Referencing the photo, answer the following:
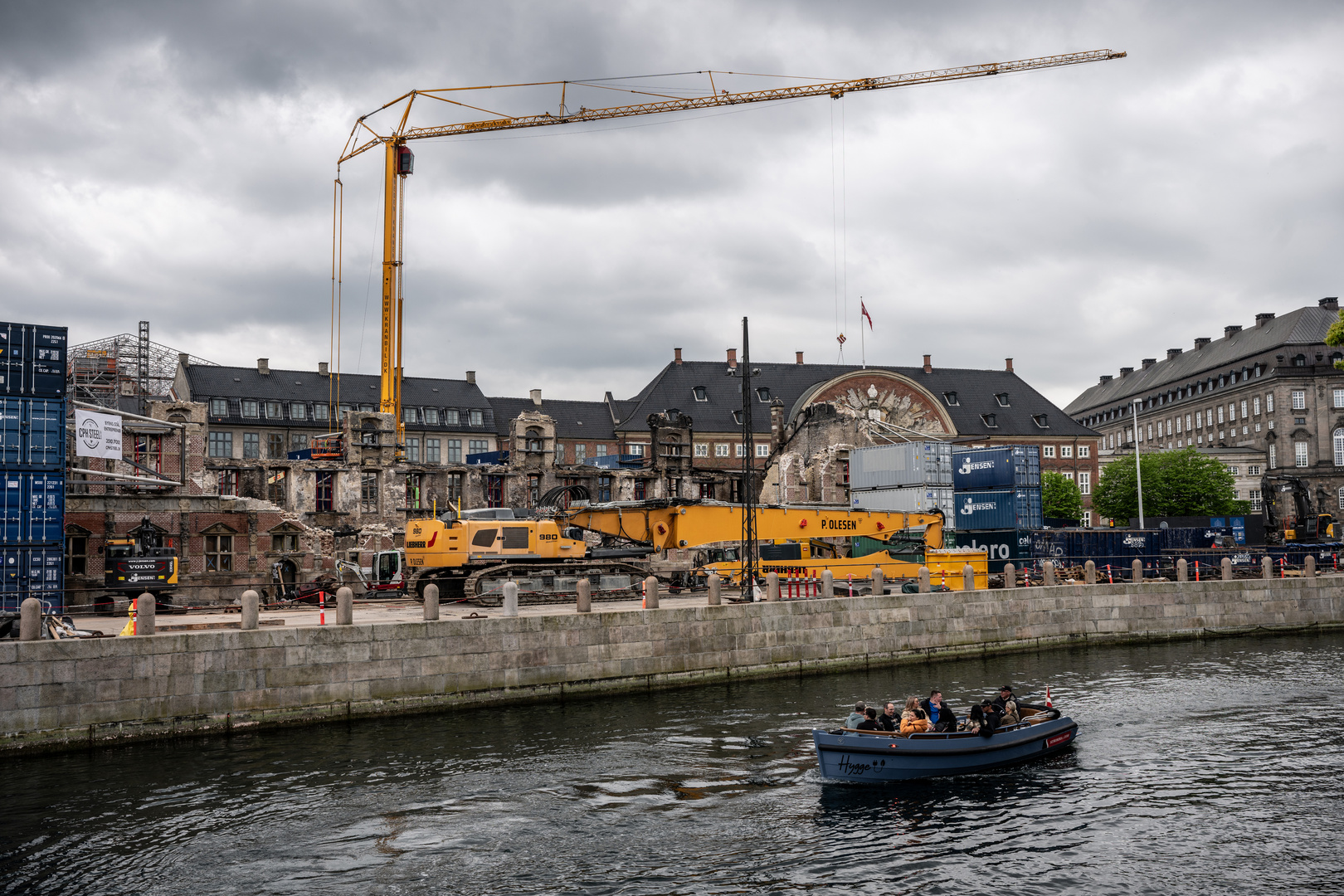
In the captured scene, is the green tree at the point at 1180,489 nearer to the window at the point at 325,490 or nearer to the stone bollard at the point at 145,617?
the window at the point at 325,490

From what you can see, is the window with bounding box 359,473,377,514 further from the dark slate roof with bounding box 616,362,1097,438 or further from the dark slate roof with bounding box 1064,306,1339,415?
the dark slate roof with bounding box 1064,306,1339,415

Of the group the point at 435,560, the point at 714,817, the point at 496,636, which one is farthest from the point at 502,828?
the point at 435,560

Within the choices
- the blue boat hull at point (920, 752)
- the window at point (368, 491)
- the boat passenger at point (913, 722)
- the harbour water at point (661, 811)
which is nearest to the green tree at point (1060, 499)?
the window at point (368, 491)

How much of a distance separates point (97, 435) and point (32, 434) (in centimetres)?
452

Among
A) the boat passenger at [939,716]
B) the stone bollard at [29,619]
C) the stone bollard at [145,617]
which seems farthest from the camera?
the stone bollard at [145,617]

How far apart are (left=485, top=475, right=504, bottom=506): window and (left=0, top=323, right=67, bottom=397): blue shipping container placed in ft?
91.9

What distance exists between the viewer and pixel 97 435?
3070 cm

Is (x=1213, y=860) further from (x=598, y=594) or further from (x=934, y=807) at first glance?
(x=598, y=594)

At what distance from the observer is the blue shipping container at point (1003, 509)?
46.2m

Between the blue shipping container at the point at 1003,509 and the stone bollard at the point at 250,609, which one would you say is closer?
the stone bollard at the point at 250,609

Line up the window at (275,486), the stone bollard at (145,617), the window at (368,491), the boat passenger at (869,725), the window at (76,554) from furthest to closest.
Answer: the window at (368,491), the window at (275,486), the window at (76,554), the stone bollard at (145,617), the boat passenger at (869,725)

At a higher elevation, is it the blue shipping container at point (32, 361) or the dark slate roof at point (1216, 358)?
the dark slate roof at point (1216, 358)

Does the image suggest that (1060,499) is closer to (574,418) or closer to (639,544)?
(574,418)

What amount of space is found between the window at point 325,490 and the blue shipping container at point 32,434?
71.2 ft
